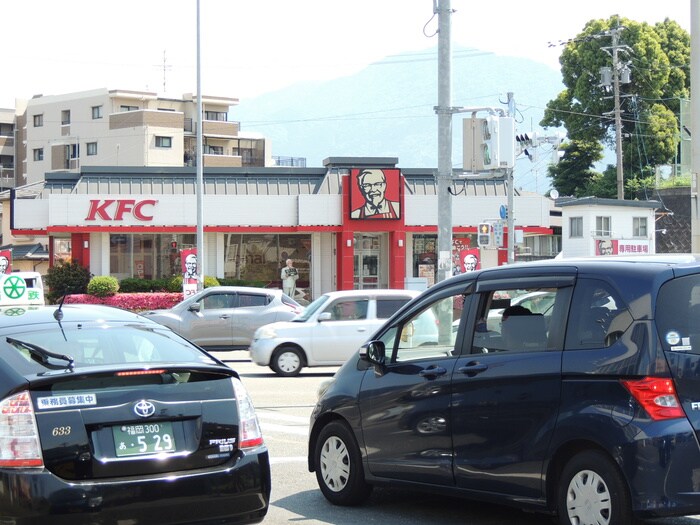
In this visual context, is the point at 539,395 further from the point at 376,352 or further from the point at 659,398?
the point at 376,352

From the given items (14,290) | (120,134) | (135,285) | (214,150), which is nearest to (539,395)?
(14,290)

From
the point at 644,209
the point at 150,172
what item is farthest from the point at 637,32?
the point at 150,172

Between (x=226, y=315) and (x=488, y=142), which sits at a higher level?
(x=488, y=142)

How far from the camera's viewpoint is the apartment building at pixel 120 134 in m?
77.9

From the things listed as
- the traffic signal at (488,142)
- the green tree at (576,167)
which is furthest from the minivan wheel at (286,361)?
the green tree at (576,167)

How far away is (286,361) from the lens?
19891 mm

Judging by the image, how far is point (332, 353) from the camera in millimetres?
19734

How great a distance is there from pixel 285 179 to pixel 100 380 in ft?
128

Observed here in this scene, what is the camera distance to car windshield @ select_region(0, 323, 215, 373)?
598 cm

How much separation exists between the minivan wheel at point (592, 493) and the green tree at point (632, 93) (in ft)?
177

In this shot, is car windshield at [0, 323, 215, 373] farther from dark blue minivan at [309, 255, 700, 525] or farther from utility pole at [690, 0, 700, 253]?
utility pole at [690, 0, 700, 253]

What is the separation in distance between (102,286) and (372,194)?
11494mm

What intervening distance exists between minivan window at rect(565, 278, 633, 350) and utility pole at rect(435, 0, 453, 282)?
11.2 meters

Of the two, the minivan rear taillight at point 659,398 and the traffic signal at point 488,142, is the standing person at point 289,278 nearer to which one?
the traffic signal at point 488,142
